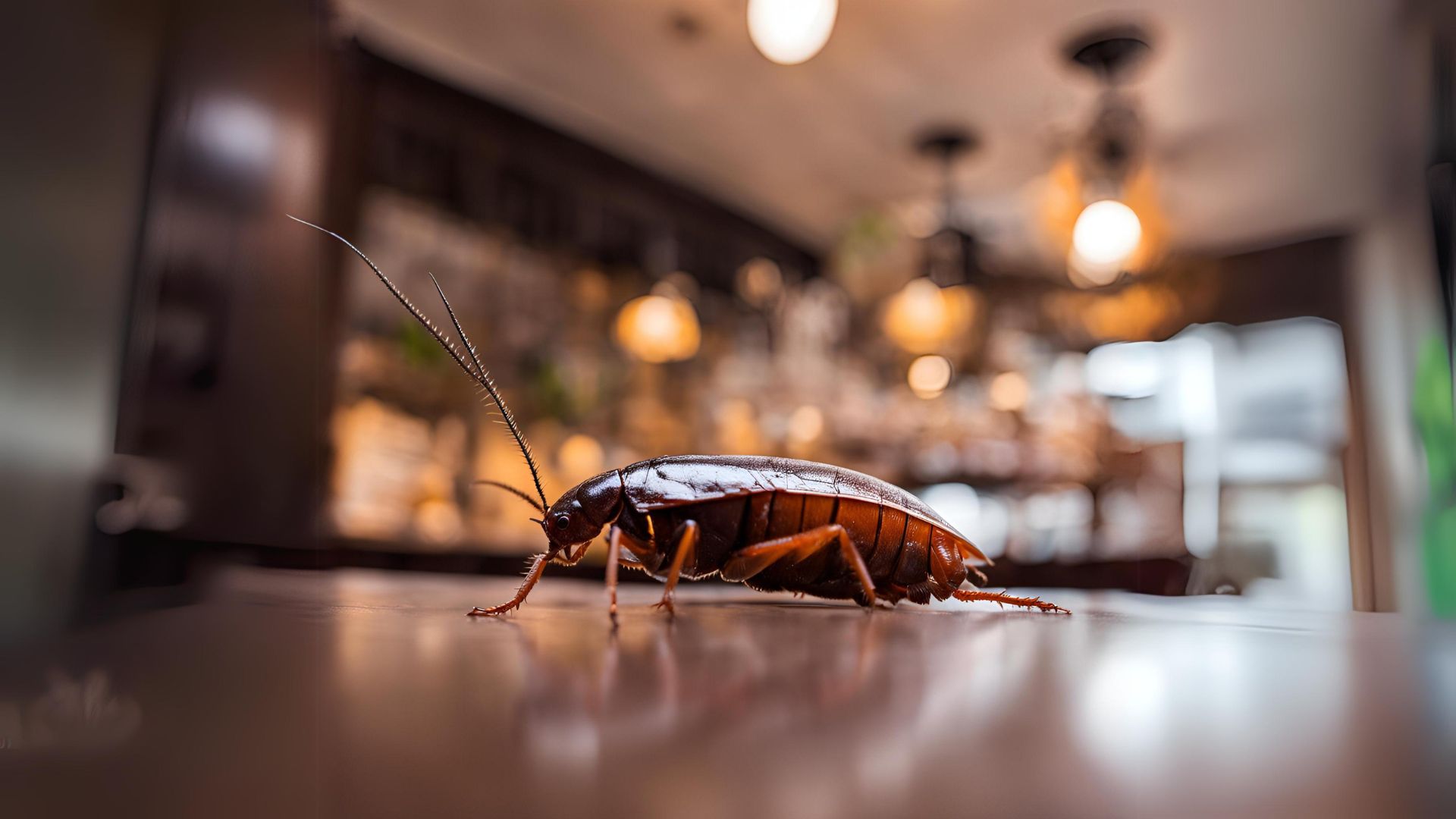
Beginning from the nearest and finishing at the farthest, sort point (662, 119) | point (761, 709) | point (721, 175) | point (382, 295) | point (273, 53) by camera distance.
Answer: point (761, 709) → point (273, 53) → point (382, 295) → point (662, 119) → point (721, 175)

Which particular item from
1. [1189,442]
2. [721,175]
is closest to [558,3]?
[721,175]

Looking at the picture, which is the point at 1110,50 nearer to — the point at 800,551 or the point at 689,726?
the point at 800,551

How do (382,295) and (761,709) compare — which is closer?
A: (761,709)

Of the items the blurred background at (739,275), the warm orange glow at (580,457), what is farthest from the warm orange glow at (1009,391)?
the warm orange glow at (580,457)

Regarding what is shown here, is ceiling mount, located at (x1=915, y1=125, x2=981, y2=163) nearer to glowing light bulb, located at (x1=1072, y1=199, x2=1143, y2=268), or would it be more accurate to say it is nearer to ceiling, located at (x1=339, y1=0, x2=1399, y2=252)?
ceiling, located at (x1=339, y1=0, x2=1399, y2=252)

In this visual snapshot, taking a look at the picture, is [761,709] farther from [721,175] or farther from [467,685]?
[721,175]

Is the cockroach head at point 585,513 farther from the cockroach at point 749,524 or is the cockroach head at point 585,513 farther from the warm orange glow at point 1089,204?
the warm orange glow at point 1089,204

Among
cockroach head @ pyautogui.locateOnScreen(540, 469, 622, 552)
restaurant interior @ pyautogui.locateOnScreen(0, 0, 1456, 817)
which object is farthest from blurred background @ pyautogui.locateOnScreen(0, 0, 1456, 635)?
cockroach head @ pyautogui.locateOnScreen(540, 469, 622, 552)

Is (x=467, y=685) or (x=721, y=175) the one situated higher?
(x=721, y=175)
